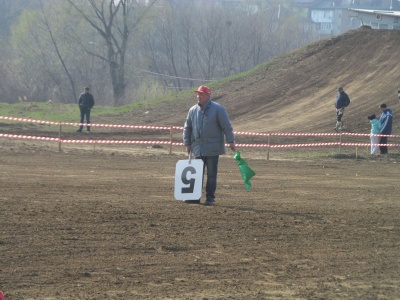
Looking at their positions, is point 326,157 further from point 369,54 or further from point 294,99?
point 369,54

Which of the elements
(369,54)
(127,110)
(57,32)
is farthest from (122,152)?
(57,32)

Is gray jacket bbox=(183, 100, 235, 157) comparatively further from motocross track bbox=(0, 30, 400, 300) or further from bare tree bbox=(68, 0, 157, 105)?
bare tree bbox=(68, 0, 157, 105)

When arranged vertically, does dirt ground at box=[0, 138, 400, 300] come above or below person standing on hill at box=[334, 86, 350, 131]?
below

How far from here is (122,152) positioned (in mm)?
25766

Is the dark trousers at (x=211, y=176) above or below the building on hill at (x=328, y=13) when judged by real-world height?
below

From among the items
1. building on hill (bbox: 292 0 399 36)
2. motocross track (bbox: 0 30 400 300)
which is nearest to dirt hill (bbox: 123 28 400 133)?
motocross track (bbox: 0 30 400 300)

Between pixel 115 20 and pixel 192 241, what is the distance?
53721mm

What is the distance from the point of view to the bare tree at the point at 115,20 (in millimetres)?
59062

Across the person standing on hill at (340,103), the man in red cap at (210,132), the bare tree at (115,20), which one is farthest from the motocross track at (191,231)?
the bare tree at (115,20)

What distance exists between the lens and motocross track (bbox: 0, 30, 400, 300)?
7488mm

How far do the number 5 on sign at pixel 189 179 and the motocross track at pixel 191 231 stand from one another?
0.23 m

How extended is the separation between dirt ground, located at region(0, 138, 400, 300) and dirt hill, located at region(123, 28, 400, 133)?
18532 mm

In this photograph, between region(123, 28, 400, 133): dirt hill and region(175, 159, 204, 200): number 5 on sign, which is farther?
region(123, 28, 400, 133): dirt hill

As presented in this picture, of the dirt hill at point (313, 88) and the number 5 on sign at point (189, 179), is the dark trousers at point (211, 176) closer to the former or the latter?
the number 5 on sign at point (189, 179)
